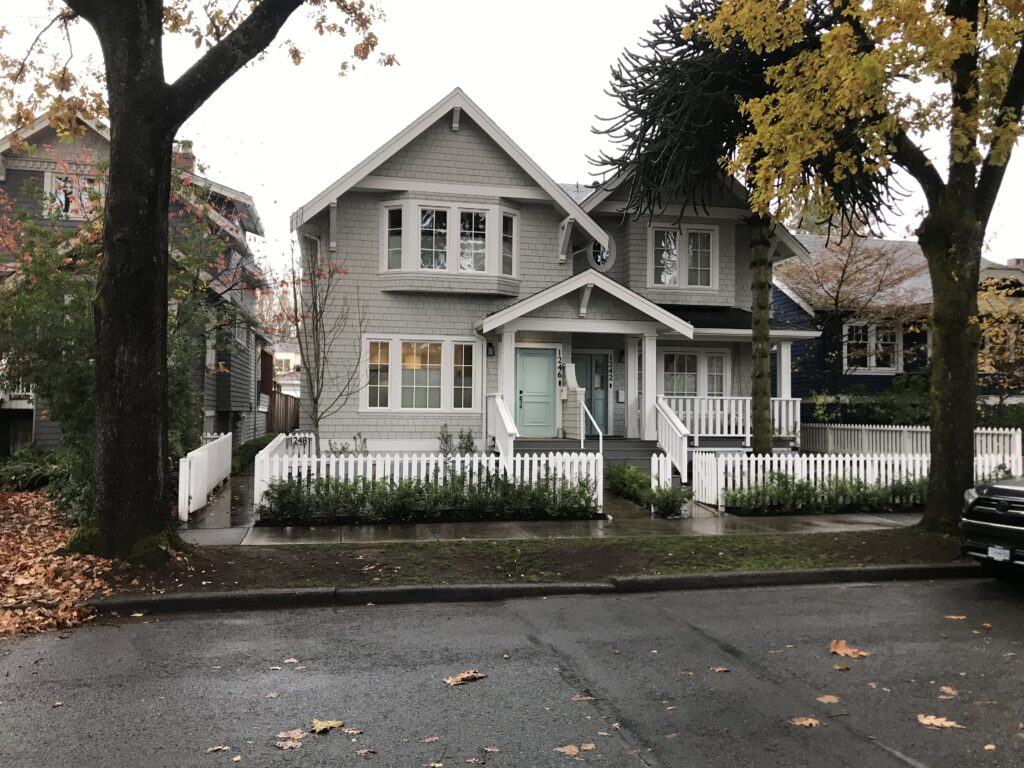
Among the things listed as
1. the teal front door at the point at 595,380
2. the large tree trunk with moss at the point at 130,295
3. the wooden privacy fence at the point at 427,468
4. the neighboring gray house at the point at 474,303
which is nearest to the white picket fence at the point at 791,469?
the wooden privacy fence at the point at 427,468

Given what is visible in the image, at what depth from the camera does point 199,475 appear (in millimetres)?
12156

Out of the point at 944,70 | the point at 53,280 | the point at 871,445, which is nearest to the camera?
the point at 944,70

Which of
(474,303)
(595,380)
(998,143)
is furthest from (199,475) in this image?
(998,143)

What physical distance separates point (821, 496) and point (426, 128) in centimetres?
1101

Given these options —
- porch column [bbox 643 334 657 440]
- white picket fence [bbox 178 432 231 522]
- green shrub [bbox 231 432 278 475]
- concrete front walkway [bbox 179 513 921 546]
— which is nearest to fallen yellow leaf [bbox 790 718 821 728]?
concrete front walkway [bbox 179 513 921 546]

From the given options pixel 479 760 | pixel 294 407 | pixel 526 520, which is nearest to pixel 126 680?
pixel 479 760

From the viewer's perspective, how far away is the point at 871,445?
19.8 metres

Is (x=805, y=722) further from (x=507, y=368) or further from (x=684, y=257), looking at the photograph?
(x=684, y=257)

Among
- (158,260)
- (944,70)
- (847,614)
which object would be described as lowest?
(847,614)

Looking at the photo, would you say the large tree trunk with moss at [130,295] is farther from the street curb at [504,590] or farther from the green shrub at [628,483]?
the green shrub at [628,483]

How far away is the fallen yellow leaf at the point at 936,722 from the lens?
4.37 metres

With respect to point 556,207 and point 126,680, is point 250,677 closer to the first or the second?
Answer: point 126,680

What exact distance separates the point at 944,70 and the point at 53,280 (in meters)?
12.5

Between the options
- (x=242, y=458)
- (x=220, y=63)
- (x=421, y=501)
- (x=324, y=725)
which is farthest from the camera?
(x=242, y=458)
